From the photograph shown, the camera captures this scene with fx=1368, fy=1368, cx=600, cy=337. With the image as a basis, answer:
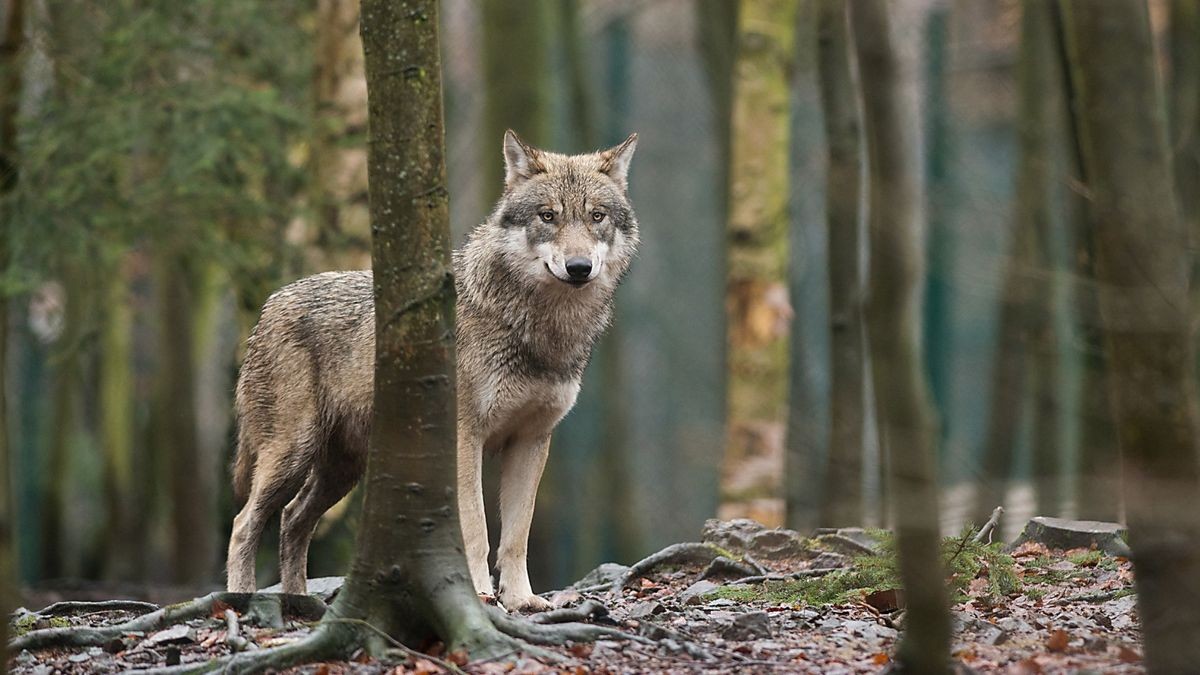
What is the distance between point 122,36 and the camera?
10461 millimetres

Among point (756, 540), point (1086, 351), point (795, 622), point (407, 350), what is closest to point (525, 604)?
point (795, 622)

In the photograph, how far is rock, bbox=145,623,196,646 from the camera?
16.8 ft

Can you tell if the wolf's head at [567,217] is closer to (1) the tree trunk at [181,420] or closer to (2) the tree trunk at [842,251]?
(2) the tree trunk at [842,251]

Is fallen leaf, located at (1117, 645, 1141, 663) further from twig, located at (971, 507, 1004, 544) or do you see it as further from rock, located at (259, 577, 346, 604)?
rock, located at (259, 577, 346, 604)

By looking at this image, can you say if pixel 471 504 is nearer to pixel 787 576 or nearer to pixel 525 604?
pixel 525 604

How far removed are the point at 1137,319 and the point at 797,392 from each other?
342 inches

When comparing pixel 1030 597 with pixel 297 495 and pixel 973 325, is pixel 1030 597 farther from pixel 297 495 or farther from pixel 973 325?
pixel 973 325

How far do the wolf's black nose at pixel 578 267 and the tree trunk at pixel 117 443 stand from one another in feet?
35.8

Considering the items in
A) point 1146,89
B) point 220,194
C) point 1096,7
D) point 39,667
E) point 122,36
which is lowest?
point 39,667

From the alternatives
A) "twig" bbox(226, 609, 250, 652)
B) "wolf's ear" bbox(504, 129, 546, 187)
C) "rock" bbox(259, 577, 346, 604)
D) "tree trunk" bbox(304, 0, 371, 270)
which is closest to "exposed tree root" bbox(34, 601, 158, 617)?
"rock" bbox(259, 577, 346, 604)

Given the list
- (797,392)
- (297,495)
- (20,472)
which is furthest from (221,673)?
(20,472)

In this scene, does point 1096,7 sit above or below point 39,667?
above

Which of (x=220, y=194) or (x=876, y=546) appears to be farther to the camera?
(x=220, y=194)

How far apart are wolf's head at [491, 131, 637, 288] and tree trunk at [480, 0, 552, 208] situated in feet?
9.96
